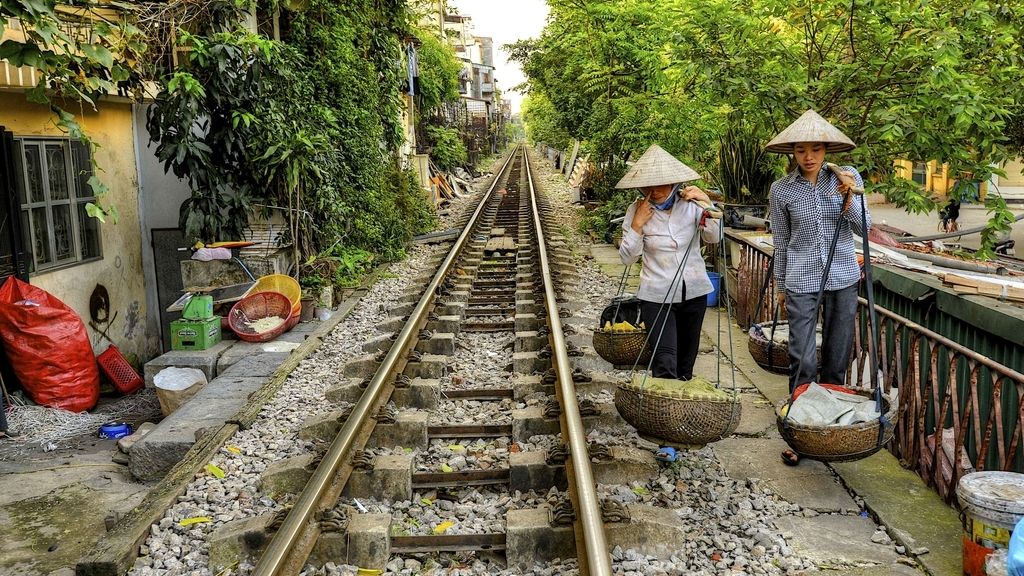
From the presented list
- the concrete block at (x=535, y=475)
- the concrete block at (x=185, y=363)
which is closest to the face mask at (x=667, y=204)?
the concrete block at (x=535, y=475)

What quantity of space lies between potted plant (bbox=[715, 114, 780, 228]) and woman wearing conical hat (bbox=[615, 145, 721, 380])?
5.89 m

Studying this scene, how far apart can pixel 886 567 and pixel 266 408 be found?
4117 mm

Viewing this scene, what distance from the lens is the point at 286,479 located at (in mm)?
4359

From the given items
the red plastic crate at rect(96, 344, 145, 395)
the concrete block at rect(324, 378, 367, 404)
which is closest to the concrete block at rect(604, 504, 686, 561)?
the concrete block at rect(324, 378, 367, 404)

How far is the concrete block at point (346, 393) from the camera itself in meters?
5.80

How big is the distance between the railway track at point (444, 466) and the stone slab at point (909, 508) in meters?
1.46

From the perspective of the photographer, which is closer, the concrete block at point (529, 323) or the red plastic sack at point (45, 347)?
the red plastic sack at point (45, 347)

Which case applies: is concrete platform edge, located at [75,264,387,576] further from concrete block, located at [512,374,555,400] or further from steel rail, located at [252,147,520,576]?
concrete block, located at [512,374,555,400]

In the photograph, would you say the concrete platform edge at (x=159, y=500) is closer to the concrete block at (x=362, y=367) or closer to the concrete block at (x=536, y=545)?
the concrete block at (x=362, y=367)

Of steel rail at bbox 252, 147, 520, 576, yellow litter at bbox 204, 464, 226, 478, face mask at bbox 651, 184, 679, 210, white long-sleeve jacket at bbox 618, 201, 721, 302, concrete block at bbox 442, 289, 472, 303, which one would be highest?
face mask at bbox 651, 184, 679, 210

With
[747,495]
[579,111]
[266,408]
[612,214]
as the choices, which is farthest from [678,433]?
[579,111]

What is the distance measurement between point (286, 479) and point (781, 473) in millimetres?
2687

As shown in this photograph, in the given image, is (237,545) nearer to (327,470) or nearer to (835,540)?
(327,470)

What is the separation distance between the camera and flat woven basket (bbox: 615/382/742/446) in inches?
163
